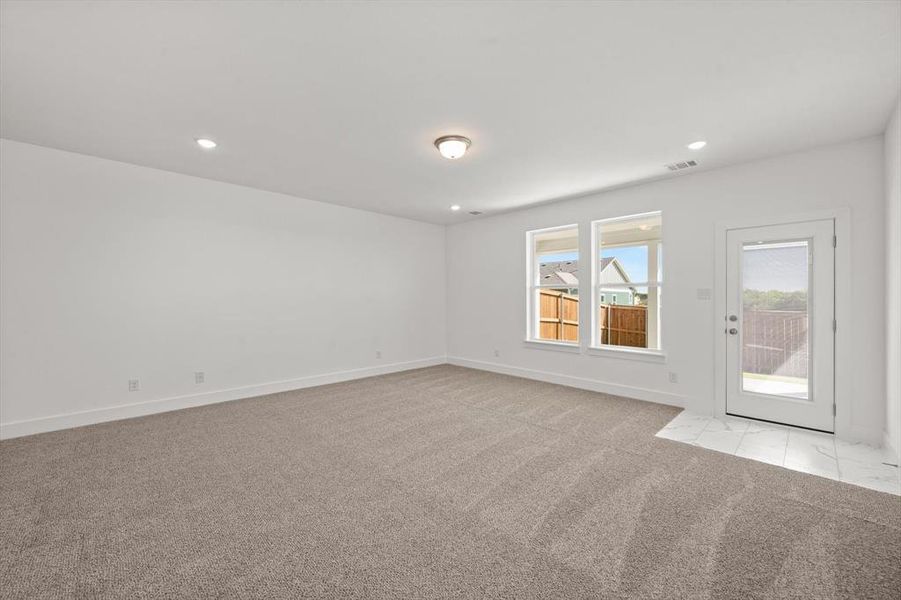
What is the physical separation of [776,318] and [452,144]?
3647 millimetres

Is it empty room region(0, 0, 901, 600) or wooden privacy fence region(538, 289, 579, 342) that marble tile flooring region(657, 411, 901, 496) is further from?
wooden privacy fence region(538, 289, 579, 342)

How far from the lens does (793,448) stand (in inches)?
127

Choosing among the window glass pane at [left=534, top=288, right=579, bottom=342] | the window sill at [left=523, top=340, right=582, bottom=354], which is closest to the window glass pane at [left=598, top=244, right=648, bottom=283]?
the window glass pane at [left=534, top=288, right=579, bottom=342]

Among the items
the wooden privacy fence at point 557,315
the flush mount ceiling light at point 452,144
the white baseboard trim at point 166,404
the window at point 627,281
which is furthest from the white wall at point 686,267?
the flush mount ceiling light at point 452,144

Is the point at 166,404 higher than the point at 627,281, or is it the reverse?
the point at 627,281

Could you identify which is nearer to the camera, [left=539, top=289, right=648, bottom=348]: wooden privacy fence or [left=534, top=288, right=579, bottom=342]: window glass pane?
[left=539, top=289, right=648, bottom=348]: wooden privacy fence

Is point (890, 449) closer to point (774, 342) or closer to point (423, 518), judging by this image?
point (774, 342)

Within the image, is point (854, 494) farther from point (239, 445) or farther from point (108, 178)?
point (108, 178)

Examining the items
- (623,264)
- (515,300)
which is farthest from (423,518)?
(515,300)

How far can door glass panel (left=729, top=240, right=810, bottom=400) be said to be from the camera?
3.66m

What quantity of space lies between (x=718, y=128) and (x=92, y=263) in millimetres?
6074

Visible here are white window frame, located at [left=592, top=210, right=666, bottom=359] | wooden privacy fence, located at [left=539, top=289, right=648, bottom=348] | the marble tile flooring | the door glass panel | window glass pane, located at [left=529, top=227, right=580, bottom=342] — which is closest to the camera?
the marble tile flooring

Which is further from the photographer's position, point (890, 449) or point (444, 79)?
point (890, 449)

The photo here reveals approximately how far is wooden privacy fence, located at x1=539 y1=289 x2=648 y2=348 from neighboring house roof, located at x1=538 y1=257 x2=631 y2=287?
25 cm
